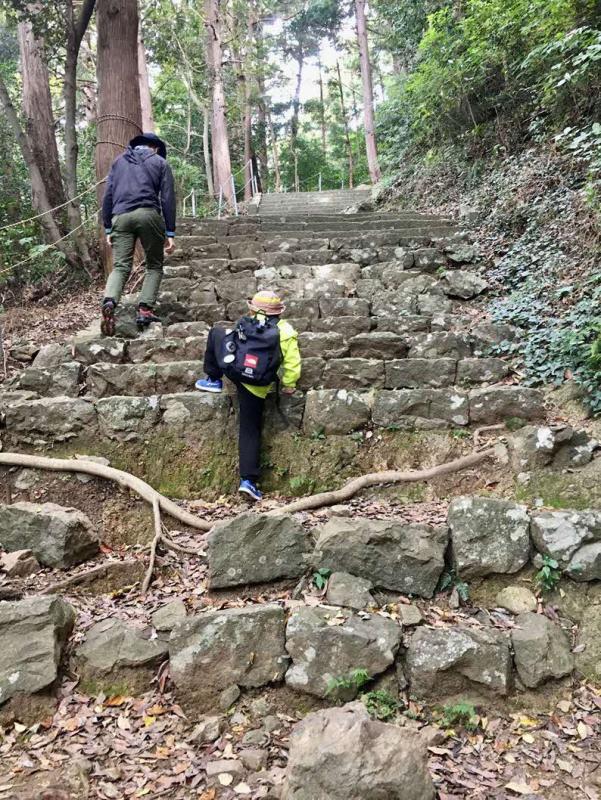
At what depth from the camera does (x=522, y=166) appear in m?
8.01

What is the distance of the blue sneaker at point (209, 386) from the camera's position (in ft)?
14.4

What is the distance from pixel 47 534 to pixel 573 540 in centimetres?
317

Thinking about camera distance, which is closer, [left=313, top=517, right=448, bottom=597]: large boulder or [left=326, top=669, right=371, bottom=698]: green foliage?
[left=326, top=669, right=371, bottom=698]: green foliage

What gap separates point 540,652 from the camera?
2723 mm

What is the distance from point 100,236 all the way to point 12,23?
146 inches

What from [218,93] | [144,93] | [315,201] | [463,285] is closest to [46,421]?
[463,285]

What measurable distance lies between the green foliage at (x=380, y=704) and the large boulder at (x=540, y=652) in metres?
0.68

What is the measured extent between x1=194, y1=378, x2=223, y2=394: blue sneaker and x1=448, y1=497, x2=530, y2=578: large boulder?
2167mm

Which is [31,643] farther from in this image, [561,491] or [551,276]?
[551,276]

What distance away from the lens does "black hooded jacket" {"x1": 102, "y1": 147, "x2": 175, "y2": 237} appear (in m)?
5.07

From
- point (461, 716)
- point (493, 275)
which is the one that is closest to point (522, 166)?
point (493, 275)

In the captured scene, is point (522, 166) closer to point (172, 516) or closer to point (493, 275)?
point (493, 275)

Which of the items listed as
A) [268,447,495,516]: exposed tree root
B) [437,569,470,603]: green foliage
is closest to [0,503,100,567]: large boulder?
[268,447,495,516]: exposed tree root

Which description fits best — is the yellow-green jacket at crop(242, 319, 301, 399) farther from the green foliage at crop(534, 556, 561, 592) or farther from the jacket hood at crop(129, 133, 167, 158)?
the jacket hood at crop(129, 133, 167, 158)
